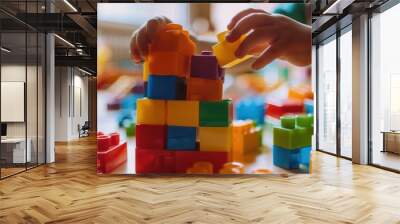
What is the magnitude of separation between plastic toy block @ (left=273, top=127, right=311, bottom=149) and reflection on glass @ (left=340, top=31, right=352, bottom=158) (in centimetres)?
263

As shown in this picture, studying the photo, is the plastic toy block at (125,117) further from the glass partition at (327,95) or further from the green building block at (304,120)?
the glass partition at (327,95)

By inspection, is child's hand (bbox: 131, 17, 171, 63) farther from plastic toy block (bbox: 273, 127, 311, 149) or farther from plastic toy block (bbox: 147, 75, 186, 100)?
plastic toy block (bbox: 273, 127, 311, 149)

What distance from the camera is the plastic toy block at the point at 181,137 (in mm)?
6355

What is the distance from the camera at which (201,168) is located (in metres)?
6.49

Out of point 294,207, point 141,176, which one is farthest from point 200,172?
point 294,207

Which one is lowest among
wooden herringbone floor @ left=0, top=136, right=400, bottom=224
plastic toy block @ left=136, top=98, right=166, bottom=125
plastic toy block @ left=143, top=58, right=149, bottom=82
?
wooden herringbone floor @ left=0, top=136, right=400, bottom=224

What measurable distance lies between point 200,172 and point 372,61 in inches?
175

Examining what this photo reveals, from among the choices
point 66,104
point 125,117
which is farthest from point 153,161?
point 66,104

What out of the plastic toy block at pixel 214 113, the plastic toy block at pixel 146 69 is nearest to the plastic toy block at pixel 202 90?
the plastic toy block at pixel 214 113

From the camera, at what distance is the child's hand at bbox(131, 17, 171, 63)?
255 inches

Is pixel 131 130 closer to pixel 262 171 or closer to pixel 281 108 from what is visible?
pixel 262 171

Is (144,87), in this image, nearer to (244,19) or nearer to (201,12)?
(201,12)

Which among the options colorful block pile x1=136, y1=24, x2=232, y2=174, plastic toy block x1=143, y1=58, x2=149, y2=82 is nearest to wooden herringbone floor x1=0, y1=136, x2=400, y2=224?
colorful block pile x1=136, y1=24, x2=232, y2=174

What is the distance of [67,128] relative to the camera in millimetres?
15164
